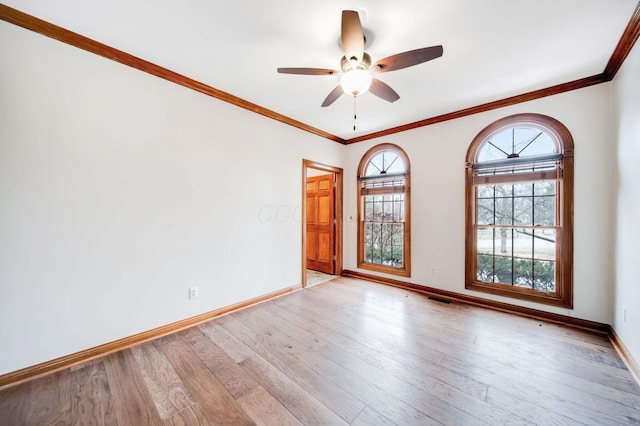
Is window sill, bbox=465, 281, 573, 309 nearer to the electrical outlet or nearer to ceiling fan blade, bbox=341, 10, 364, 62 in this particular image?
ceiling fan blade, bbox=341, 10, 364, 62

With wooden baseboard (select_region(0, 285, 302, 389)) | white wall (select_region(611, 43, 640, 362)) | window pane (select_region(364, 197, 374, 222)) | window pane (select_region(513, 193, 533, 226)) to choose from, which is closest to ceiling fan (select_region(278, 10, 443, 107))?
white wall (select_region(611, 43, 640, 362))

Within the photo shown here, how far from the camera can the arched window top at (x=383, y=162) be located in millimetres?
4141

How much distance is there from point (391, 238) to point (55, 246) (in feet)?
13.6

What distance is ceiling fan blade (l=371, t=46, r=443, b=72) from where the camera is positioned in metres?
1.70

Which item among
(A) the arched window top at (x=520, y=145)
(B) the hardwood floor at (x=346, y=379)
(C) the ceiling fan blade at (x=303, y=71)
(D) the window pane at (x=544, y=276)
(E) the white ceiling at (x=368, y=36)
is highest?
(E) the white ceiling at (x=368, y=36)

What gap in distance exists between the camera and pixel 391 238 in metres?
4.33

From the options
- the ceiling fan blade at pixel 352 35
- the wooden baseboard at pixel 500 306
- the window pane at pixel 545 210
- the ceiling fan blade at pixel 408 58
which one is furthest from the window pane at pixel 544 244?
the ceiling fan blade at pixel 352 35

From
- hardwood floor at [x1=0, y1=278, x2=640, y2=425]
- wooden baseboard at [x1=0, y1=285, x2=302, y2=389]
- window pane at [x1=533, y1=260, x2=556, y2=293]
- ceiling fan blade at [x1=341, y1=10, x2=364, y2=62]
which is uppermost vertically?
ceiling fan blade at [x1=341, y1=10, x2=364, y2=62]

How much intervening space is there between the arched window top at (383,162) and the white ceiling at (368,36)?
1359 mm

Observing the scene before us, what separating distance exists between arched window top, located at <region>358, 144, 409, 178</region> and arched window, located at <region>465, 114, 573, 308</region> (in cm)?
101

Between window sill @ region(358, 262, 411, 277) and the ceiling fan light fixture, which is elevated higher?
the ceiling fan light fixture

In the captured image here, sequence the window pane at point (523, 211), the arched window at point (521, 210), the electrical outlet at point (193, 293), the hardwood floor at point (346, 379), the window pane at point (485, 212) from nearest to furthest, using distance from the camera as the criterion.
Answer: the hardwood floor at point (346, 379) < the electrical outlet at point (193, 293) < the arched window at point (521, 210) < the window pane at point (523, 211) < the window pane at point (485, 212)

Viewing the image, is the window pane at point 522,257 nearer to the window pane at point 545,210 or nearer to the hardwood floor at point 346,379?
the window pane at point 545,210

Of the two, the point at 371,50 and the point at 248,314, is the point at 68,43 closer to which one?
the point at 371,50
